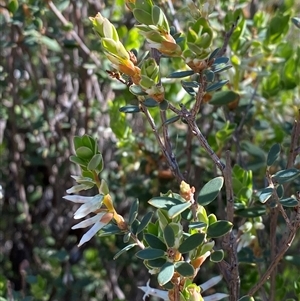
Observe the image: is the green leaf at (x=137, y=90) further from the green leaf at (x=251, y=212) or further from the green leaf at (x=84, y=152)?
the green leaf at (x=251, y=212)

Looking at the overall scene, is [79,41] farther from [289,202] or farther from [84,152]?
[289,202]

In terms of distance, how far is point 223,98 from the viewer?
134 centimetres

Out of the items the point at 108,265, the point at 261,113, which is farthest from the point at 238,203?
the point at 108,265

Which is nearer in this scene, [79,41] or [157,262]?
[157,262]

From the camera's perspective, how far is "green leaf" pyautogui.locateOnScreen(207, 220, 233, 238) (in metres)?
0.88

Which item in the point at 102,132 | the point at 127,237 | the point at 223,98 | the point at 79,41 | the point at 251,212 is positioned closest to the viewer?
the point at 127,237

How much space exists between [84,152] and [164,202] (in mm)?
170

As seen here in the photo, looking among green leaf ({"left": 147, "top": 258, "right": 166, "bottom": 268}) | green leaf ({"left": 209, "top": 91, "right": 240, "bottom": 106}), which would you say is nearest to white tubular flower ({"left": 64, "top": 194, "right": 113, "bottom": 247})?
green leaf ({"left": 147, "top": 258, "right": 166, "bottom": 268})

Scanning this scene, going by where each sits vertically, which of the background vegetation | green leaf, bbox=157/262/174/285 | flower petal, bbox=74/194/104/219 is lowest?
the background vegetation

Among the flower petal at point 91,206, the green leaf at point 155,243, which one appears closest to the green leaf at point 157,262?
the green leaf at point 155,243

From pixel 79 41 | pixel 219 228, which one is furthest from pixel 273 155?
pixel 79 41

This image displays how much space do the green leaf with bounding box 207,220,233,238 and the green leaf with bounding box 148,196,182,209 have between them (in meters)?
0.08

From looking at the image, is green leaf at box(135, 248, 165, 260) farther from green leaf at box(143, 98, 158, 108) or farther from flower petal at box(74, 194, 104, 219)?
green leaf at box(143, 98, 158, 108)

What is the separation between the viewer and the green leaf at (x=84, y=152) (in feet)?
3.02
